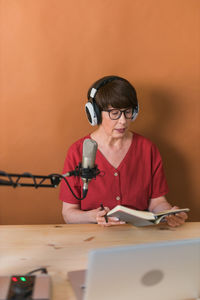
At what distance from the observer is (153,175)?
2.00 metres

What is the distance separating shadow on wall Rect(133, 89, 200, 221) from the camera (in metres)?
2.31

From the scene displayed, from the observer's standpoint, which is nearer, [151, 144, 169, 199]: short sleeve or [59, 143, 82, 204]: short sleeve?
[59, 143, 82, 204]: short sleeve

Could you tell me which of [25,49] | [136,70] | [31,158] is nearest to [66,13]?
[25,49]

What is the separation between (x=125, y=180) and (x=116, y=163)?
11cm

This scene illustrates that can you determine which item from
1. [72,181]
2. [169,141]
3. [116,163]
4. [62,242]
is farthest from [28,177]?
[169,141]

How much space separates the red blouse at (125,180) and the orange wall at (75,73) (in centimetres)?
34

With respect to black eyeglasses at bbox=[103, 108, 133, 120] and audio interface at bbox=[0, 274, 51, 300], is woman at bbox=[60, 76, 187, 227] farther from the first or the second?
audio interface at bbox=[0, 274, 51, 300]

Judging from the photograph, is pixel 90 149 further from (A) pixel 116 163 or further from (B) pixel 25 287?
(A) pixel 116 163

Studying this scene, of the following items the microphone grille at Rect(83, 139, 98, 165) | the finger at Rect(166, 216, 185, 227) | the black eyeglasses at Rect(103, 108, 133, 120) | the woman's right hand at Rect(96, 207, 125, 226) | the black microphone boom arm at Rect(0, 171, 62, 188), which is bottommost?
the finger at Rect(166, 216, 185, 227)

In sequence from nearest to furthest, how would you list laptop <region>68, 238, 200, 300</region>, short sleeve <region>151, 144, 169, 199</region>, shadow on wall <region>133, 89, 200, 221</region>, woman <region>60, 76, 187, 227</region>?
laptop <region>68, 238, 200, 300</region> → woman <region>60, 76, 187, 227</region> → short sleeve <region>151, 144, 169, 199</region> → shadow on wall <region>133, 89, 200, 221</region>

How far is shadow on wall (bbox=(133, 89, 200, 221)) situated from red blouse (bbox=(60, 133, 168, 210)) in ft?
1.10

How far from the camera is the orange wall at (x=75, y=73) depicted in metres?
2.06

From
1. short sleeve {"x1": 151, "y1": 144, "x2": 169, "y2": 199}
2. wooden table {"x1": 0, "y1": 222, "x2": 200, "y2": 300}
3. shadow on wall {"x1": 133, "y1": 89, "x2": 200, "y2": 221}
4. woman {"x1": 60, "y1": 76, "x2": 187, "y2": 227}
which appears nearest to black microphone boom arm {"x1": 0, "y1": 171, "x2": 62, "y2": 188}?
wooden table {"x1": 0, "y1": 222, "x2": 200, "y2": 300}

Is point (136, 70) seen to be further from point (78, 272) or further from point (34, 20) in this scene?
point (78, 272)
